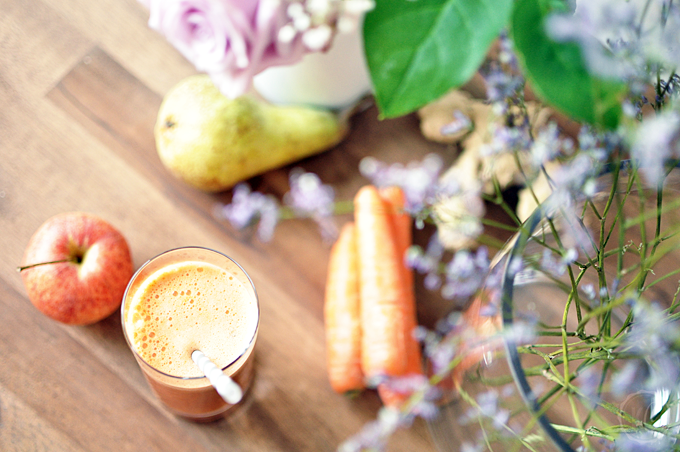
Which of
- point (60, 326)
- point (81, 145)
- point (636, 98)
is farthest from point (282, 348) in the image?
point (636, 98)

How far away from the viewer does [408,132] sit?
879mm

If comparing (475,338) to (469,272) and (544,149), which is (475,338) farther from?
(544,149)

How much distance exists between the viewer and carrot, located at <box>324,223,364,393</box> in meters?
0.78

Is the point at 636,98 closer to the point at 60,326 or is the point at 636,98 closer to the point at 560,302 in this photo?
the point at 560,302

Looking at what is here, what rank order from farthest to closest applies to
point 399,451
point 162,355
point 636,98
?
point 399,451 < point 162,355 < point 636,98

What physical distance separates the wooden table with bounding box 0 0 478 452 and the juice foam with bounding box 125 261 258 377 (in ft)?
0.47

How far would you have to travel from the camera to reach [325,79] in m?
0.77

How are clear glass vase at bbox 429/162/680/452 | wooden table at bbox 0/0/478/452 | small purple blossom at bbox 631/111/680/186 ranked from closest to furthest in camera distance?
small purple blossom at bbox 631/111/680/186, clear glass vase at bbox 429/162/680/452, wooden table at bbox 0/0/478/452

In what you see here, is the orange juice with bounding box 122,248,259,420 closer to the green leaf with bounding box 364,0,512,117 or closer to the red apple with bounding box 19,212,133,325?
the red apple with bounding box 19,212,133,325

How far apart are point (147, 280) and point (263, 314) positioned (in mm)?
200

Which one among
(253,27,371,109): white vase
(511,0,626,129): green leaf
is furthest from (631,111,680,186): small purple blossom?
(253,27,371,109): white vase

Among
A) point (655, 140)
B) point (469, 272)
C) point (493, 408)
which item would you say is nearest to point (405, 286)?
point (469, 272)

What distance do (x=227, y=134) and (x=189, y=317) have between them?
10.8 inches

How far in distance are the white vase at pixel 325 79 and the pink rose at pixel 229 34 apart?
0.27 feet
